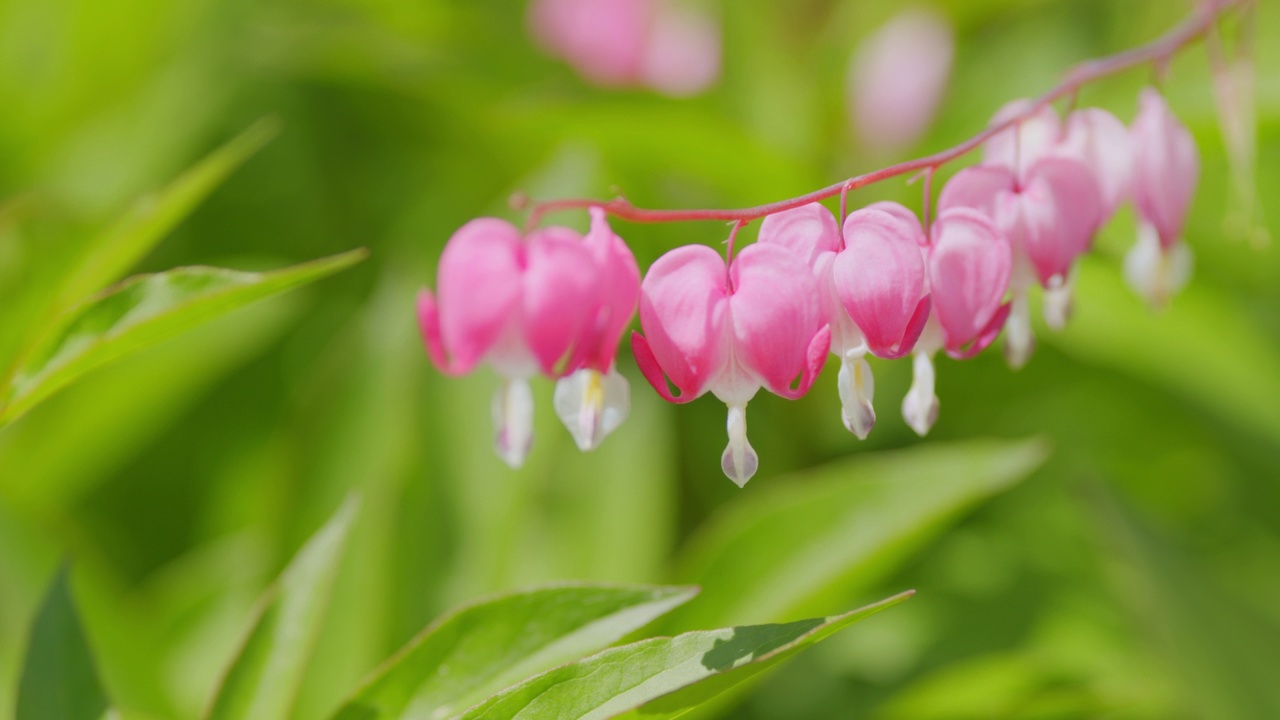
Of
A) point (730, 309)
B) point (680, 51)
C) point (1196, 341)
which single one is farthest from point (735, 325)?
point (680, 51)

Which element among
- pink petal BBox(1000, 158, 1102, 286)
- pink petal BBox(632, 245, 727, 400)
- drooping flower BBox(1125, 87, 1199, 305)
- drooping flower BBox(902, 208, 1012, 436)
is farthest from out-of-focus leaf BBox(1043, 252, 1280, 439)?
pink petal BBox(632, 245, 727, 400)

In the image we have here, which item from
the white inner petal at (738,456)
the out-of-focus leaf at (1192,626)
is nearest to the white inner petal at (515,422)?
the white inner petal at (738,456)

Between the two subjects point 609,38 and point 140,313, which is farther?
point 609,38

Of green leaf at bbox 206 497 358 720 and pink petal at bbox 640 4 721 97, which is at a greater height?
pink petal at bbox 640 4 721 97

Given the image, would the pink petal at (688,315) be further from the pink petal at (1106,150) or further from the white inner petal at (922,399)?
the pink petal at (1106,150)

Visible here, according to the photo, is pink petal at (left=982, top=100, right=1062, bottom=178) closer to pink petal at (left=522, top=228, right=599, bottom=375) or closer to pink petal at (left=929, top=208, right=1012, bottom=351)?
pink petal at (left=929, top=208, right=1012, bottom=351)

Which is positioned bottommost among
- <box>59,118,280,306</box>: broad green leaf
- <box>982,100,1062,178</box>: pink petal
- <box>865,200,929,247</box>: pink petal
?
<box>982,100,1062,178</box>: pink petal

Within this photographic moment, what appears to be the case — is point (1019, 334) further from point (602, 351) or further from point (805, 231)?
point (602, 351)
